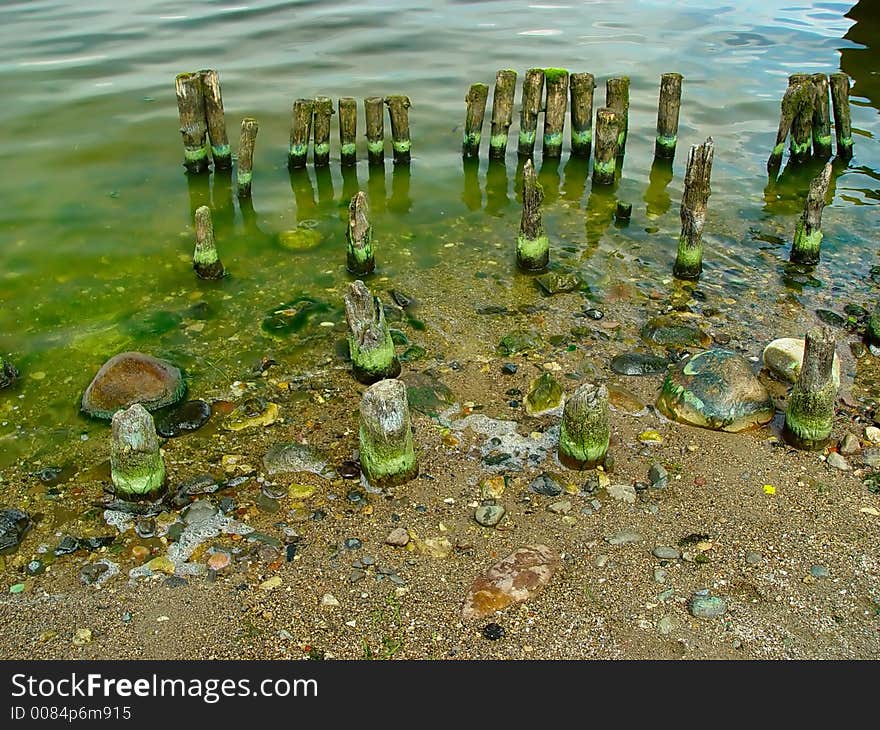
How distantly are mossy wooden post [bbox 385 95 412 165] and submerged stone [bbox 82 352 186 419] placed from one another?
265 inches

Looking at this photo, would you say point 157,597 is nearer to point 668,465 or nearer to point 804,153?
point 668,465

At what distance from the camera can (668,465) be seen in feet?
26.3

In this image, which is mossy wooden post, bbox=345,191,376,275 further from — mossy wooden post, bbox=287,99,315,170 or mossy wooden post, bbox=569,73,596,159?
mossy wooden post, bbox=569,73,596,159

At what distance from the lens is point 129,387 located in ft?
29.4

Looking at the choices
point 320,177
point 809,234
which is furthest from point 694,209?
point 320,177

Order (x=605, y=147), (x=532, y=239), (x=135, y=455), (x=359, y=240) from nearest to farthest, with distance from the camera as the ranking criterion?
(x=135, y=455) < (x=359, y=240) < (x=532, y=239) < (x=605, y=147)

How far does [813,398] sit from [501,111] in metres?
8.29

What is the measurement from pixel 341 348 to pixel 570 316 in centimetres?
285

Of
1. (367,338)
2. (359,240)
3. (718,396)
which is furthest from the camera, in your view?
(359,240)

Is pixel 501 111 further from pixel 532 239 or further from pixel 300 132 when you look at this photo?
pixel 532 239

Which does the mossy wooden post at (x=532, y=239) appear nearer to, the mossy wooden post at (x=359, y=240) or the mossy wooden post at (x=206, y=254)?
the mossy wooden post at (x=359, y=240)

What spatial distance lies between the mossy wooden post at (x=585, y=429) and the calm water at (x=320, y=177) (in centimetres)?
337

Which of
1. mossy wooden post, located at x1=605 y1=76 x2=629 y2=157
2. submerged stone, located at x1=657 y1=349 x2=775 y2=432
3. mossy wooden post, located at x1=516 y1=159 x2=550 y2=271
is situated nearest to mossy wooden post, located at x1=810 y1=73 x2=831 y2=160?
mossy wooden post, located at x1=605 y1=76 x2=629 y2=157

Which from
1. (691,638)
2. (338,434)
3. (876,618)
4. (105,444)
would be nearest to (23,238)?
(105,444)
